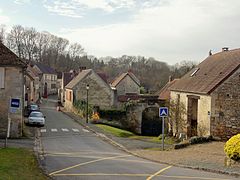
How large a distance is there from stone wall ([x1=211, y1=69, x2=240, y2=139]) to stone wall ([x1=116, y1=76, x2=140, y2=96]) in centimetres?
4230

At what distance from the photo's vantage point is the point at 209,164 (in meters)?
17.1

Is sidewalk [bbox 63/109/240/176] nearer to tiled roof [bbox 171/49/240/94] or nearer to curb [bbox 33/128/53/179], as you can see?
curb [bbox 33/128/53/179]

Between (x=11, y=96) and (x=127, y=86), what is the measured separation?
46397 millimetres

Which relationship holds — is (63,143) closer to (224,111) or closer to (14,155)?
(14,155)

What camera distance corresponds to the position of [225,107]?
28.1 meters

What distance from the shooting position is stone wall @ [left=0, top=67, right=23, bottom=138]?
2503cm

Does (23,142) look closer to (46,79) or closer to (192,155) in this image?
(192,155)

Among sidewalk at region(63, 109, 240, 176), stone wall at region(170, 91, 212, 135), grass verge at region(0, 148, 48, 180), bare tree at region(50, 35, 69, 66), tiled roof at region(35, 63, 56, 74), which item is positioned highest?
bare tree at region(50, 35, 69, 66)

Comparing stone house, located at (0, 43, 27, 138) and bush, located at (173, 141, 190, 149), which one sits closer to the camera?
bush, located at (173, 141, 190, 149)

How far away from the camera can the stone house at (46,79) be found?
93706 mm

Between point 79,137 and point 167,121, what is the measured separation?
13497 millimetres

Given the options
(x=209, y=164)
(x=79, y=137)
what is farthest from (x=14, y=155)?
(x=79, y=137)

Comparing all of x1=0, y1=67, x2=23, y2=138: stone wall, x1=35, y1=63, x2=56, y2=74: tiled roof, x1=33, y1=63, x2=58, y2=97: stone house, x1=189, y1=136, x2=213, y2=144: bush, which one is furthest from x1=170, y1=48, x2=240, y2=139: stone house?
x1=35, y1=63, x2=56, y2=74: tiled roof

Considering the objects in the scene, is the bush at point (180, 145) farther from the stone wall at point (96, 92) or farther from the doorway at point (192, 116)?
the stone wall at point (96, 92)
